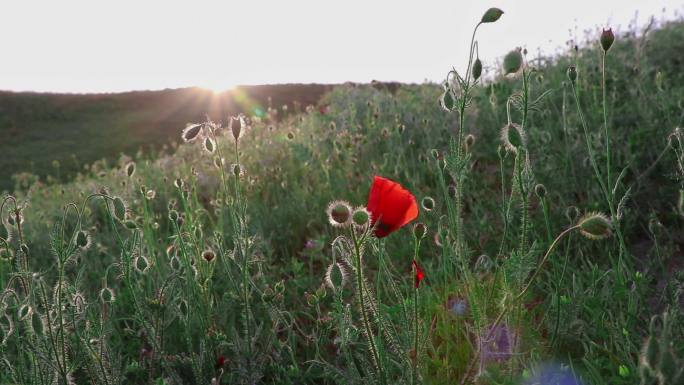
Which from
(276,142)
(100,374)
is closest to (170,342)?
(100,374)

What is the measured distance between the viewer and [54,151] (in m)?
24.2

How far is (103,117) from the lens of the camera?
29.3m

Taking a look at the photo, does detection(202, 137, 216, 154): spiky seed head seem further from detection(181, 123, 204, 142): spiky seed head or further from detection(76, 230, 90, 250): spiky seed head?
detection(76, 230, 90, 250): spiky seed head

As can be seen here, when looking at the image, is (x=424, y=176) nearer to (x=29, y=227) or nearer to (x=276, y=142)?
(x=276, y=142)

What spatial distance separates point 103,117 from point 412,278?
100 feet

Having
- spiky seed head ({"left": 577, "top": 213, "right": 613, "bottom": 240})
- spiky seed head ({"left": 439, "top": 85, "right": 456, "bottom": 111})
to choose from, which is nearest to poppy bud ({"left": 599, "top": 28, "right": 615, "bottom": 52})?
spiky seed head ({"left": 439, "top": 85, "right": 456, "bottom": 111})

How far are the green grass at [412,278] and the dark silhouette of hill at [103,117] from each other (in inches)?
736

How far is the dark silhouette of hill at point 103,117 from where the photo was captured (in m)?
23.1

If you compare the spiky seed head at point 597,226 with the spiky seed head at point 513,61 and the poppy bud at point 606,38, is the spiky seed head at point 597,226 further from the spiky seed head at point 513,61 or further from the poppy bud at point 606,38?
the poppy bud at point 606,38

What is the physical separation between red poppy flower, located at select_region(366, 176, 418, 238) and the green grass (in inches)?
3.4

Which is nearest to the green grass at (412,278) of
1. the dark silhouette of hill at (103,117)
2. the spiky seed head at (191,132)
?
the spiky seed head at (191,132)

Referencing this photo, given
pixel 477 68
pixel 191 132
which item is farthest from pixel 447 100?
pixel 191 132

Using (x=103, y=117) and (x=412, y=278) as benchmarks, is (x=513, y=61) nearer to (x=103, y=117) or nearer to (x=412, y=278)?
(x=412, y=278)

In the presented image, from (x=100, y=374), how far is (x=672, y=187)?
2408 mm
